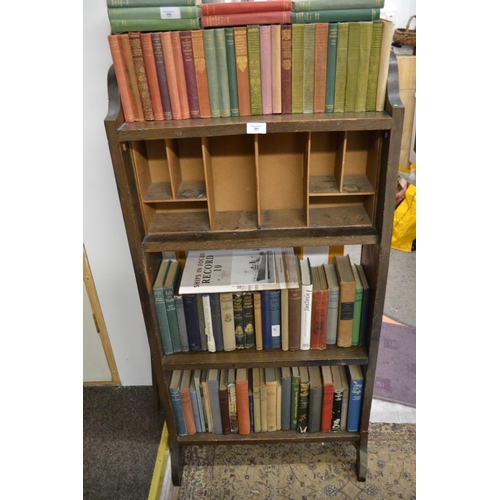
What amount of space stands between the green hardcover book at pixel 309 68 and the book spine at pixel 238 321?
0.68m

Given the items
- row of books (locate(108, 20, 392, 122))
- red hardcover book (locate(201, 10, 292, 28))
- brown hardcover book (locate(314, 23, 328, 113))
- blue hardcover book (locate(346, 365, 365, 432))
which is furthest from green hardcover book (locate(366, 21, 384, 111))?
blue hardcover book (locate(346, 365, 365, 432))

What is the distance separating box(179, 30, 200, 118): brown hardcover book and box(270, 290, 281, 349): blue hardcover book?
67 cm

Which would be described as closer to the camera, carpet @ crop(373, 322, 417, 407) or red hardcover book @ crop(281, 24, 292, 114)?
red hardcover book @ crop(281, 24, 292, 114)

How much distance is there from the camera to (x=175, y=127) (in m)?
1.19

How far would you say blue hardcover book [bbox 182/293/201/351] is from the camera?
154 centimetres

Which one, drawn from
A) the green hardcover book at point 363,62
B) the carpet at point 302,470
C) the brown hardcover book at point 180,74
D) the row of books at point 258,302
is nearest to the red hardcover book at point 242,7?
the brown hardcover book at point 180,74

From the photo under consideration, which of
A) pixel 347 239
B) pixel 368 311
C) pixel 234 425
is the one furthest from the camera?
pixel 234 425

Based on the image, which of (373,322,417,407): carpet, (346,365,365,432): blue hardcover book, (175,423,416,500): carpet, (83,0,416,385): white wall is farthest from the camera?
(373,322,417,407): carpet

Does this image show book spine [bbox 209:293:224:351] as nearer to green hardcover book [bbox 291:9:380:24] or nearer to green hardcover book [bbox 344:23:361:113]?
green hardcover book [bbox 344:23:361:113]

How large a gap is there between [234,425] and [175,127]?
1.24 metres

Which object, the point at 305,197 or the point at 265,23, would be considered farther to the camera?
the point at 305,197

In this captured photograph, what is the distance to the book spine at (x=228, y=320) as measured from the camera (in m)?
1.53
